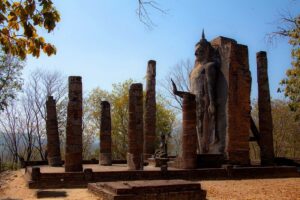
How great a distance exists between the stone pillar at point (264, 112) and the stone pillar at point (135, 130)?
606 centimetres

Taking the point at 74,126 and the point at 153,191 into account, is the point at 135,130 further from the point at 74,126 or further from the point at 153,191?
the point at 153,191

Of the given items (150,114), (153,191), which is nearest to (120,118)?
(150,114)

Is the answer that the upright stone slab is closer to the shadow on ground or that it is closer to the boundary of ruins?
the boundary of ruins

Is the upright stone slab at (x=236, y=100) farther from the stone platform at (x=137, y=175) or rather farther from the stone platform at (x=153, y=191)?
the stone platform at (x=153, y=191)

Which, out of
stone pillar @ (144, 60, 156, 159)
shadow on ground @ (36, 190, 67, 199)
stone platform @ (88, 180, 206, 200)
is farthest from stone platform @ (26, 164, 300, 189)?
stone pillar @ (144, 60, 156, 159)

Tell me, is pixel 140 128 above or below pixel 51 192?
above

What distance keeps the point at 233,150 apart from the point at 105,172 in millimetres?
6957

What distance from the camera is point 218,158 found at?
18094mm

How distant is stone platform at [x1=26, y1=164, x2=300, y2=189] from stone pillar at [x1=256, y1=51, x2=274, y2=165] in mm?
1867

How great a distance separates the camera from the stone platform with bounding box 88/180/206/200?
32.8 ft

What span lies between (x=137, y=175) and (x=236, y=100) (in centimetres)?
700

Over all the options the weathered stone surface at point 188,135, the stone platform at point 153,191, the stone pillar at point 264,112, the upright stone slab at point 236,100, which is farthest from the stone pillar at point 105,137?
the stone platform at point 153,191

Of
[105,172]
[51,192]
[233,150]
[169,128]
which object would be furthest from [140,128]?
[169,128]

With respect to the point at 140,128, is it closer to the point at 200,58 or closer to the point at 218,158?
the point at 218,158
